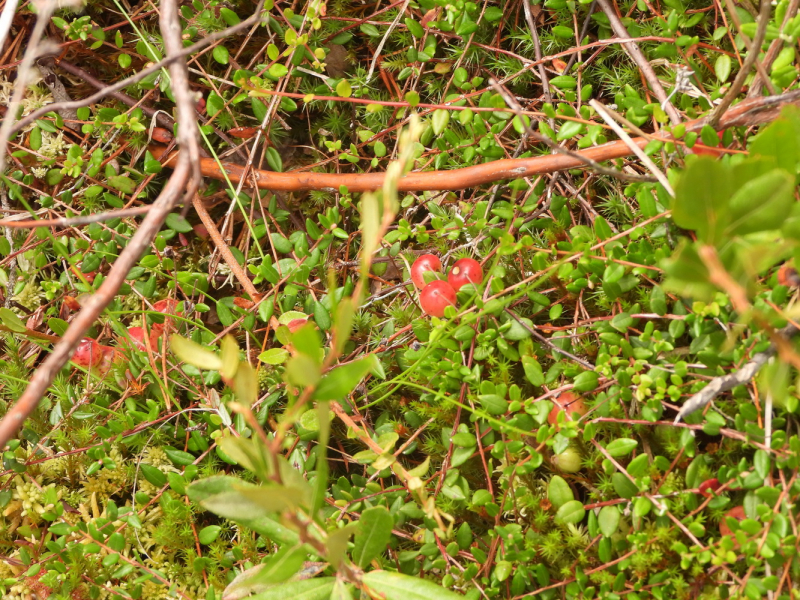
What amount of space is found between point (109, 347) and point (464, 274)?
1.49 meters

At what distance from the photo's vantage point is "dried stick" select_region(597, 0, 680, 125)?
6.30 ft

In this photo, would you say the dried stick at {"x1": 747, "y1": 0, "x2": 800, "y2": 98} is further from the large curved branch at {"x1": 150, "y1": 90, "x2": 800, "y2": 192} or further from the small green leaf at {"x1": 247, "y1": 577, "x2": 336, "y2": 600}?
the small green leaf at {"x1": 247, "y1": 577, "x2": 336, "y2": 600}

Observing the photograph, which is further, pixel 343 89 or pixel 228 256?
pixel 228 256

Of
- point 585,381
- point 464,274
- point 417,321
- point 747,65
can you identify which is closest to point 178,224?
point 417,321

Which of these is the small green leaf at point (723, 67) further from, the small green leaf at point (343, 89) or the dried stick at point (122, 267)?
the dried stick at point (122, 267)

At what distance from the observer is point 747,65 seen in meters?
1.56

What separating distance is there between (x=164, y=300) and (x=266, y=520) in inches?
49.0

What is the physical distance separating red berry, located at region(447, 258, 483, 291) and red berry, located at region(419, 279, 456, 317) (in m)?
0.05

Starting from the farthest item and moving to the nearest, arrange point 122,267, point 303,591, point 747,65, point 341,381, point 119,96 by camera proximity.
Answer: point 119,96 < point 747,65 < point 303,591 < point 122,267 < point 341,381

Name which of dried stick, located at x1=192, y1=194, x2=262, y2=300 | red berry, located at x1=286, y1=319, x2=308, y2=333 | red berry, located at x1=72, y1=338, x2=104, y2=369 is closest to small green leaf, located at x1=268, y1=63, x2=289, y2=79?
dried stick, located at x1=192, y1=194, x2=262, y2=300

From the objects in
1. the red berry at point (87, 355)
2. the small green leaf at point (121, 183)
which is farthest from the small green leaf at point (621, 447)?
the small green leaf at point (121, 183)

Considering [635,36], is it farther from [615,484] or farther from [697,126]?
[615,484]

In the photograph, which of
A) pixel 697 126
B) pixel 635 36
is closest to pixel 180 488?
pixel 697 126

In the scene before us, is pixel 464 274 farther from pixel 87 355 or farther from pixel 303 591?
pixel 87 355
